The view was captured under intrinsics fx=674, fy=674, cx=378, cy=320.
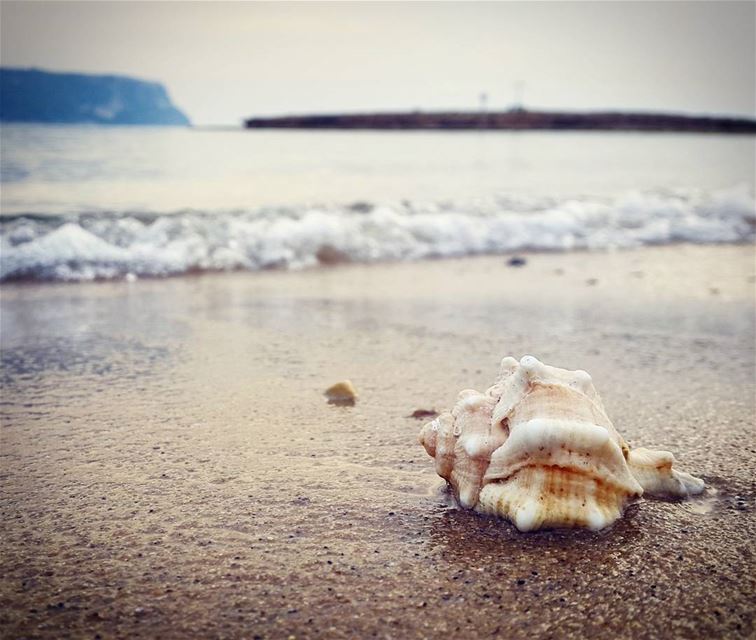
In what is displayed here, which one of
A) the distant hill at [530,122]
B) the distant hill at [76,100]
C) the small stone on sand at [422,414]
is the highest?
the distant hill at [530,122]

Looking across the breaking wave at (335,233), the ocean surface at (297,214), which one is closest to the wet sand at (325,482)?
the breaking wave at (335,233)

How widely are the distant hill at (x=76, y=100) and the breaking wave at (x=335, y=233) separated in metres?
7.18

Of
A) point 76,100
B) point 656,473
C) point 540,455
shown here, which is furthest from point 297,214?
point 76,100

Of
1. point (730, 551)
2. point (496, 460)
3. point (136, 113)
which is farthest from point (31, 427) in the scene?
point (136, 113)

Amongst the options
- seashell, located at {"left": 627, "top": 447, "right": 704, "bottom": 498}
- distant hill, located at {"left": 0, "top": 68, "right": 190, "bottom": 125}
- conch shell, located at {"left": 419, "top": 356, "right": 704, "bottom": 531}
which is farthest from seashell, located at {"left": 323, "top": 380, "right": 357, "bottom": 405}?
distant hill, located at {"left": 0, "top": 68, "right": 190, "bottom": 125}

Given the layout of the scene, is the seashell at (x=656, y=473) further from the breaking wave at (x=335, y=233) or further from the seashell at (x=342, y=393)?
the breaking wave at (x=335, y=233)

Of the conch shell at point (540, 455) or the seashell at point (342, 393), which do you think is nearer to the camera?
the conch shell at point (540, 455)

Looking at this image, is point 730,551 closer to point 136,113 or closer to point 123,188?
point 123,188

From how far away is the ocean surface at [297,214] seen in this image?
658 cm

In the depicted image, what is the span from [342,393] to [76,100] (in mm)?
21617

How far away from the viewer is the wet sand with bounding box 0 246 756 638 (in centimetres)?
161

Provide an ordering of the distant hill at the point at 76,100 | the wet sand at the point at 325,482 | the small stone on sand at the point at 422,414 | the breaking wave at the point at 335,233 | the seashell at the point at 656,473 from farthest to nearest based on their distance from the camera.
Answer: the distant hill at the point at 76,100 < the breaking wave at the point at 335,233 < the small stone on sand at the point at 422,414 < the seashell at the point at 656,473 < the wet sand at the point at 325,482

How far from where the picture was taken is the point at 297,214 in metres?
8.05

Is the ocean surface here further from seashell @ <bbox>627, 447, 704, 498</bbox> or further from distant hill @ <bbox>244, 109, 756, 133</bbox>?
distant hill @ <bbox>244, 109, 756, 133</bbox>
